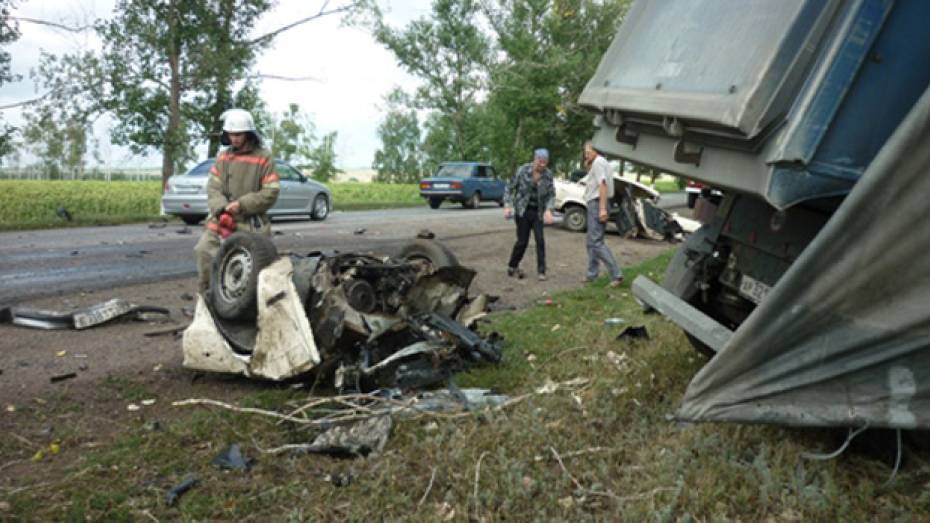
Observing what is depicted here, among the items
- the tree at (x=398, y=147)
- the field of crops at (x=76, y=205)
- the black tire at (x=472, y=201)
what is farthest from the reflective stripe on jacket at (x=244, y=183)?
the tree at (x=398, y=147)

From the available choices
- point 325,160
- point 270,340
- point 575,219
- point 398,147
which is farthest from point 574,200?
point 398,147

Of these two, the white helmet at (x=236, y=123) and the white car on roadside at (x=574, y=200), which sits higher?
the white helmet at (x=236, y=123)

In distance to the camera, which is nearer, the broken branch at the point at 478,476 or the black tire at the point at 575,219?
the broken branch at the point at 478,476

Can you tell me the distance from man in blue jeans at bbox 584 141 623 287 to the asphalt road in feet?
12.4

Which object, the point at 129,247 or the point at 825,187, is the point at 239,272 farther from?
the point at 129,247

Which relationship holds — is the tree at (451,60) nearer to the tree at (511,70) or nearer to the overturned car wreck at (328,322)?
the tree at (511,70)

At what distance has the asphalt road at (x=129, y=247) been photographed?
851cm

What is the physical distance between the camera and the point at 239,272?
5.19m

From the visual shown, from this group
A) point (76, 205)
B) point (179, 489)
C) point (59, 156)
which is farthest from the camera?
point (59, 156)

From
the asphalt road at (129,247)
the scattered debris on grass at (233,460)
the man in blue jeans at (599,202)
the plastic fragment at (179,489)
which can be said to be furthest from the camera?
the man in blue jeans at (599,202)

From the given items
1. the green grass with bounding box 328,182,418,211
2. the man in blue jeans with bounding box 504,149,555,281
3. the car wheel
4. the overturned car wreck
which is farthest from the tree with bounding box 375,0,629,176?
the overturned car wreck

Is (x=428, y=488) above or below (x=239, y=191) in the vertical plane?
below

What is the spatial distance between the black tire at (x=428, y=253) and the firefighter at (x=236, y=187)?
112 centimetres

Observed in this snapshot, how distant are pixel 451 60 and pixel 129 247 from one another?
131 ft
